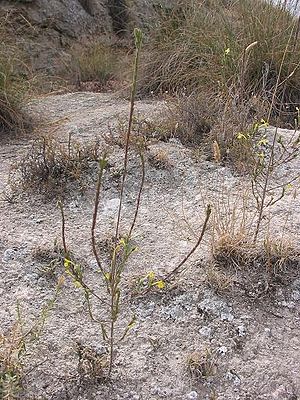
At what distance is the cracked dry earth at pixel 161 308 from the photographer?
1.65 m

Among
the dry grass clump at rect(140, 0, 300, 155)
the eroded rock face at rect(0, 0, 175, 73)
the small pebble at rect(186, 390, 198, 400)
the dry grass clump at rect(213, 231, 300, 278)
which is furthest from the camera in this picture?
the eroded rock face at rect(0, 0, 175, 73)

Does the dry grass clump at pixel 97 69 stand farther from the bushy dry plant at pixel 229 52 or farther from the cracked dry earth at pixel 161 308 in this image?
the cracked dry earth at pixel 161 308

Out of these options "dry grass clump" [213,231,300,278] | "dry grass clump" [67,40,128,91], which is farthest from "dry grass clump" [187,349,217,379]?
"dry grass clump" [67,40,128,91]

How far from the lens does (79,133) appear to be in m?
3.42

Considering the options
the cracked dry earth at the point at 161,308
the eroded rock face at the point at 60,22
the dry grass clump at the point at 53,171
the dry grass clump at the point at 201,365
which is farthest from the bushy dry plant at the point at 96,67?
the dry grass clump at the point at 201,365

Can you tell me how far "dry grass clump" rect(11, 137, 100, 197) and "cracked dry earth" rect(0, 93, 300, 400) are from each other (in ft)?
0.21

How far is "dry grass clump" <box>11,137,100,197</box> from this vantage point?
2.69m

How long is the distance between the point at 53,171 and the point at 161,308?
3.64 ft

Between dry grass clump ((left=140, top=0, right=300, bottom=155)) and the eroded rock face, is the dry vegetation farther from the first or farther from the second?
the eroded rock face

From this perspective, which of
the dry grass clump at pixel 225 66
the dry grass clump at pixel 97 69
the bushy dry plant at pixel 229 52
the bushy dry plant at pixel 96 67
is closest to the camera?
the dry grass clump at pixel 225 66

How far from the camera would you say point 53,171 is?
2.72 metres

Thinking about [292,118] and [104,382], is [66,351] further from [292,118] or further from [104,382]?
[292,118]

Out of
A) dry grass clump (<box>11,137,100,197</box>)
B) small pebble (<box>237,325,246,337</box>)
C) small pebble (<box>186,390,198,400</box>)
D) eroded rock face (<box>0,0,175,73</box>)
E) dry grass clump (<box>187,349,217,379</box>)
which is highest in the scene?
eroded rock face (<box>0,0,175,73</box>)

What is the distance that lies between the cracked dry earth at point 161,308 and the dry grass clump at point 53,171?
0.06 metres
